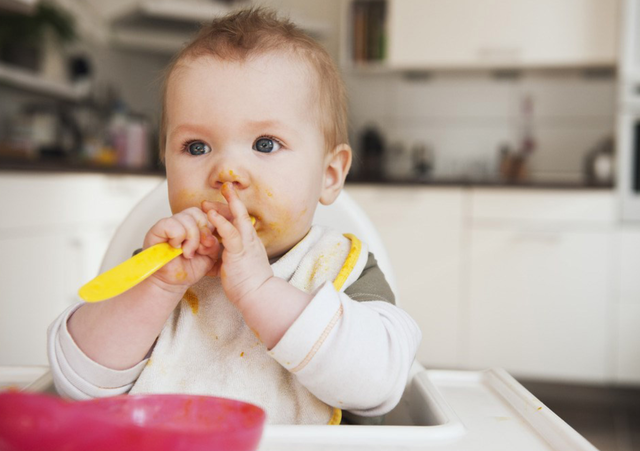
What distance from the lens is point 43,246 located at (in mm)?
2072

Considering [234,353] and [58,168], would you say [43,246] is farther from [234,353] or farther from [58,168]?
[234,353]

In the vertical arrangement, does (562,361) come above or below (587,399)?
above

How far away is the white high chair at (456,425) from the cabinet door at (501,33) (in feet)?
8.15

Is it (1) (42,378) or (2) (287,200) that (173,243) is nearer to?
(2) (287,200)

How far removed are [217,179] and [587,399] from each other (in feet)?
8.41

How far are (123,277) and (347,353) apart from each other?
0.22m

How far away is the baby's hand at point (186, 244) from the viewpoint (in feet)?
1.86

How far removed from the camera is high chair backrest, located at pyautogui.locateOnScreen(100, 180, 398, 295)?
95cm

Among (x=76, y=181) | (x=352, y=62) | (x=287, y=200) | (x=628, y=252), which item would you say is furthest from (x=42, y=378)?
(x=352, y=62)

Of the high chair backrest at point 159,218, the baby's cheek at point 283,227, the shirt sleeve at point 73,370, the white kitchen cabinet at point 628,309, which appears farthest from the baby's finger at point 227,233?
the white kitchen cabinet at point 628,309

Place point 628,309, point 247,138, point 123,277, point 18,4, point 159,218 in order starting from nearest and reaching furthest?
point 123,277
point 247,138
point 159,218
point 18,4
point 628,309

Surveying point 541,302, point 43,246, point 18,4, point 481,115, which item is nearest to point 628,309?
point 541,302

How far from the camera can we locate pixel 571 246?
2.66 m

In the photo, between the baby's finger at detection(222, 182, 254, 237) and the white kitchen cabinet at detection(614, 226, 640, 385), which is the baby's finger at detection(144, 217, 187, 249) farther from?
the white kitchen cabinet at detection(614, 226, 640, 385)
